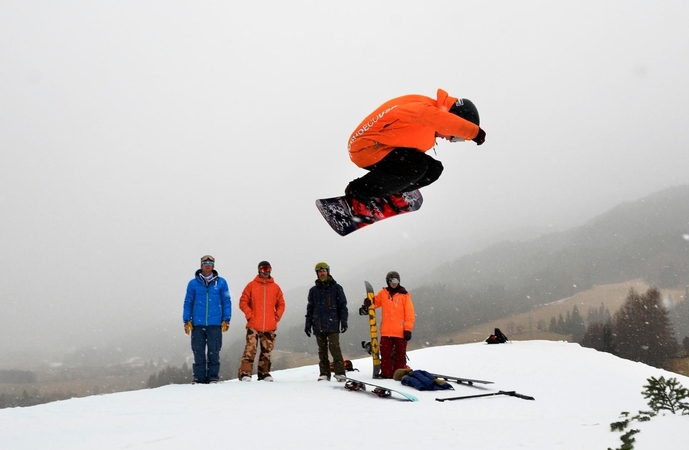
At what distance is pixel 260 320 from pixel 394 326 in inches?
101

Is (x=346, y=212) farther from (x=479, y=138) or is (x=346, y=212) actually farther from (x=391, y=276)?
(x=479, y=138)

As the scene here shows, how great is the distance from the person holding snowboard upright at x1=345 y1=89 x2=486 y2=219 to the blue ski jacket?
4237 mm

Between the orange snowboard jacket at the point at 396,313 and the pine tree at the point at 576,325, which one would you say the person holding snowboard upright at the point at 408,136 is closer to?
the orange snowboard jacket at the point at 396,313

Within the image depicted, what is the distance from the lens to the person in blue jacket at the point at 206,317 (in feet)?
28.7

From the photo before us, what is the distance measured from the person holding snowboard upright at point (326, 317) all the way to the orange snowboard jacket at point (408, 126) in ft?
12.8

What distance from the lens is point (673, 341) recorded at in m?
67.9

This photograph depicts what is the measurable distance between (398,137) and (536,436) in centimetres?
337

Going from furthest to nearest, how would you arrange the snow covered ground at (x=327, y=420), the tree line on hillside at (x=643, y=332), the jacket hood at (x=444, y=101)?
the tree line on hillside at (x=643, y=332)
the jacket hood at (x=444, y=101)
the snow covered ground at (x=327, y=420)

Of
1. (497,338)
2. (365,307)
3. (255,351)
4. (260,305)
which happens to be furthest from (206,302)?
(497,338)

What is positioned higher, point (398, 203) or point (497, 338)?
point (398, 203)

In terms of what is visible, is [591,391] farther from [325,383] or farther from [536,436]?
[536,436]

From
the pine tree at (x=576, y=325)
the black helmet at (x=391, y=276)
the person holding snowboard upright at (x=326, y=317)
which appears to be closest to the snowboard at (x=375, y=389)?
→ the person holding snowboard upright at (x=326, y=317)

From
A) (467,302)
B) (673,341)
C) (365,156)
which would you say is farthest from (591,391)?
(467,302)

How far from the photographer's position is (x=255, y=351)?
9078 millimetres
